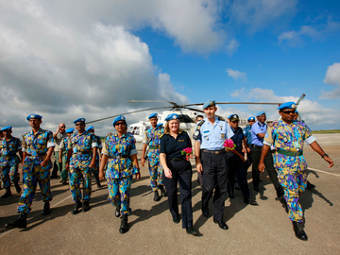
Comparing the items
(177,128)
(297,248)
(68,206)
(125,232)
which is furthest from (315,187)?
(68,206)

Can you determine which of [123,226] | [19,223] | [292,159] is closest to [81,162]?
[19,223]

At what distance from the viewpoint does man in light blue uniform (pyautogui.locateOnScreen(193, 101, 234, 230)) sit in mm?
2912

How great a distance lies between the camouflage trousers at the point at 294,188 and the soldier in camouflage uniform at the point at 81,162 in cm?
392

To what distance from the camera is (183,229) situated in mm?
2842

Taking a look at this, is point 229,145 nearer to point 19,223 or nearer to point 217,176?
point 217,176

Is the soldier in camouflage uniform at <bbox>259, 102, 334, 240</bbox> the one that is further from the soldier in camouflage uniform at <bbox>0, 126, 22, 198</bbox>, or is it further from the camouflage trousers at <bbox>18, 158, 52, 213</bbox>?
the soldier in camouflage uniform at <bbox>0, 126, 22, 198</bbox>

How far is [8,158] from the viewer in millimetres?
5242

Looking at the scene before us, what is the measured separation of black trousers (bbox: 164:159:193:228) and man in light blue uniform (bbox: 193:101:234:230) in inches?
10.7

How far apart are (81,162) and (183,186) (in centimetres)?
256

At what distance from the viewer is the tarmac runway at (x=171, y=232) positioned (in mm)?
2330

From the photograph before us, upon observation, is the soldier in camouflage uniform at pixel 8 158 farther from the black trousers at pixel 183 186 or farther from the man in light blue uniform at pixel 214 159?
the man in light blue uniform at pixel 214 159

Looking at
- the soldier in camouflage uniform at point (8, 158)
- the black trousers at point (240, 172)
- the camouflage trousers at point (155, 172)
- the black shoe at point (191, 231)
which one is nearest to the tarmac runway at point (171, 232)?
the black shoe at point (191, 231)

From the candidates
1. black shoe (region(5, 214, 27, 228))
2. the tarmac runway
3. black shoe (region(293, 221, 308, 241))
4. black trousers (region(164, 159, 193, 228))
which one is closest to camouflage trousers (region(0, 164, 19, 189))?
the tarmac runway

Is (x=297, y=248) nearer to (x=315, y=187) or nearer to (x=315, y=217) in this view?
(x=315, y=217)
